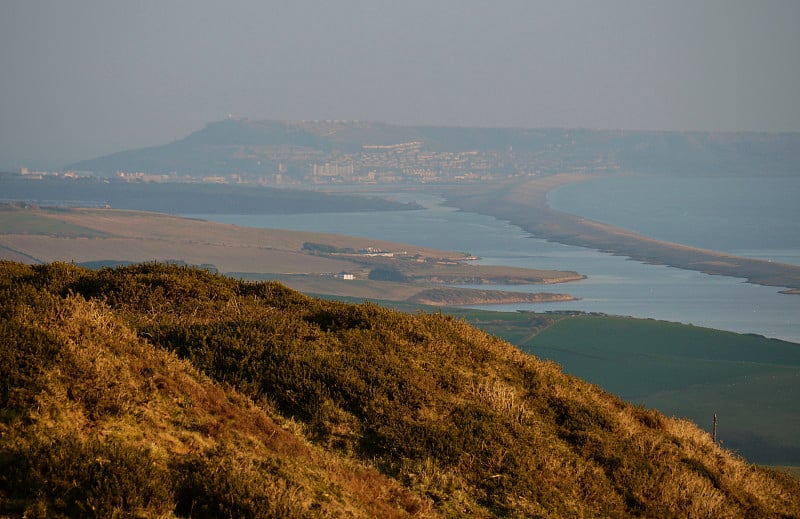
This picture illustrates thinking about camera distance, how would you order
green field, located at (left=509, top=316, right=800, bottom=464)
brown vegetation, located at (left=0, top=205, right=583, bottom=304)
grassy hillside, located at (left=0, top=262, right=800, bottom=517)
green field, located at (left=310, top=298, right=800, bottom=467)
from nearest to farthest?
grassy hillside, located at (left=0, top=262, right=800, bottom=517), green field, located at (left=509, top=316, right=800, bottom=464), green field, located at (left=310, top=298, right=800, bottom=467), brown vegetation, located at (left=0, top=205, right=583, bottom=304)

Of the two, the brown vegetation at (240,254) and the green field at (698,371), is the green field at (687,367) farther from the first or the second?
the brown vegetation at (240,254)

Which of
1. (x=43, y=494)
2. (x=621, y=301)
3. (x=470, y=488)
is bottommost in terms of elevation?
(x=621, y=301)

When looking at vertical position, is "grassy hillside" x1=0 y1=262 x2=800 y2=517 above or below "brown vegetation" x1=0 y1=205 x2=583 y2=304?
above

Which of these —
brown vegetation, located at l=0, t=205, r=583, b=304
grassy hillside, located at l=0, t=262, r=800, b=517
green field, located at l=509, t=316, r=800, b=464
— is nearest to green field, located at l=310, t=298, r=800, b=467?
green field, located at l=509, t=316, r=800, b=464

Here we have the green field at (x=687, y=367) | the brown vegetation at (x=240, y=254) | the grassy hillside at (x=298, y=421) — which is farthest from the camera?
the brown vegetation at (x=240, y=254)

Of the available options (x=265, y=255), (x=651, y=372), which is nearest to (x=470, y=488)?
(x=651, y=372)

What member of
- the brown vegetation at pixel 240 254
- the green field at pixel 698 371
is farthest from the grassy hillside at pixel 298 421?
the brown vegetation at pixel 240 254

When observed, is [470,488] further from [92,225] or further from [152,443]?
[92,225]

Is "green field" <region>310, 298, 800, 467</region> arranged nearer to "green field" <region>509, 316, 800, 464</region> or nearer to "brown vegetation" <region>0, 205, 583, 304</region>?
"green field" <region>509, 316, 800, 464</region>

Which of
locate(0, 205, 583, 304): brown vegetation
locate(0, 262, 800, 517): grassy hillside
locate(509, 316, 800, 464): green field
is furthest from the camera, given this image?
locate(0, 205, 583, 304): brown vegetation
